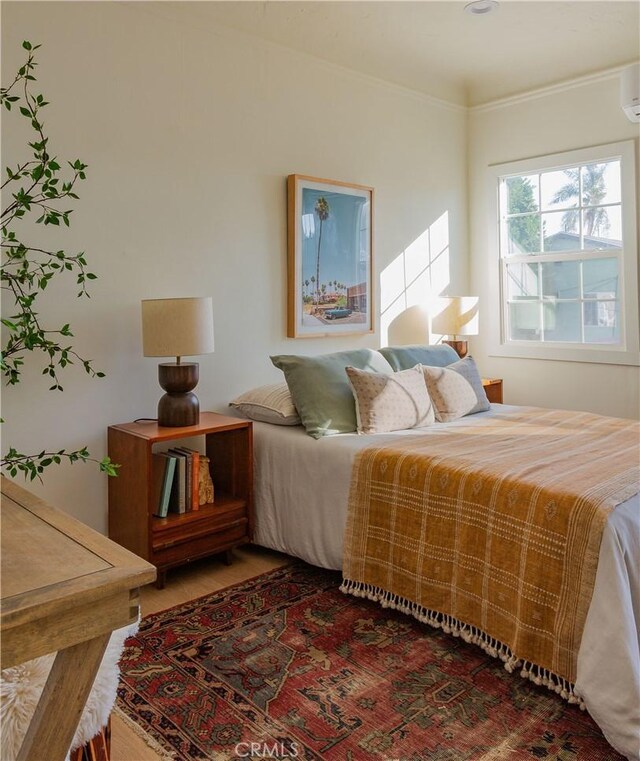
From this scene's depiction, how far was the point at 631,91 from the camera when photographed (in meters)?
3.85

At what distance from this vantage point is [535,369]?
4.65m

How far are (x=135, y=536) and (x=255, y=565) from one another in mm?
613

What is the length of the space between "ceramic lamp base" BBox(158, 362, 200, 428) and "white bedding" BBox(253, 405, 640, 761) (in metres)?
0.42

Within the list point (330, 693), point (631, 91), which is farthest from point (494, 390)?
point (330, 693)

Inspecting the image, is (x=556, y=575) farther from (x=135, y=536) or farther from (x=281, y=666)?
(x=135, y=536)

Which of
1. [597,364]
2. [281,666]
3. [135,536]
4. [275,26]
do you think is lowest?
[281,666]

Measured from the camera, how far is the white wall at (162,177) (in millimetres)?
2787

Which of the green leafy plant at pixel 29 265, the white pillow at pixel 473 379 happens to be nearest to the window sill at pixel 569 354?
the white pillow at pixel 473 379

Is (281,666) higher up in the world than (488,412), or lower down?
lower down

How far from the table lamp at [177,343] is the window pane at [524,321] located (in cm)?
272

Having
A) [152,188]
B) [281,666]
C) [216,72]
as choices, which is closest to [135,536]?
[281,666]

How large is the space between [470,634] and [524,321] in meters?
3.00

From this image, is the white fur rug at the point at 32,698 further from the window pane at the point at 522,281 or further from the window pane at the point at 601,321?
the window pane at the point at 522,281

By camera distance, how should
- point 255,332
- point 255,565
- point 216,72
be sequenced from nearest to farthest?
1. point 255,565
2. point 216,72
3. point 255,332
